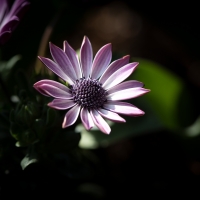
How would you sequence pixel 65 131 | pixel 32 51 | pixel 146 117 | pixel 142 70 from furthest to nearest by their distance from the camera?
pixel 32 51
pixel 146 117
pixel 142 70
pixel 65 131

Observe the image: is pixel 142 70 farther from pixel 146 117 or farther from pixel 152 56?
pixel 152 56

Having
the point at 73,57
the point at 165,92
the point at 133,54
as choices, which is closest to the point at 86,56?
the point at 73,57

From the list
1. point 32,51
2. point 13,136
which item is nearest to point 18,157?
point 13,136

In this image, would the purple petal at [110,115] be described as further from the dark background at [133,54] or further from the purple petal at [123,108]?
the dark background at [133,54]

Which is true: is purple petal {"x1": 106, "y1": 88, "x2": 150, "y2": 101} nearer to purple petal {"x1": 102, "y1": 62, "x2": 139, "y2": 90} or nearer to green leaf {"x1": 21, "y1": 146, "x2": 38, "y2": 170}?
purple petal {"x1": 102, "y1": 62, "x2": 139, "y2": 90}

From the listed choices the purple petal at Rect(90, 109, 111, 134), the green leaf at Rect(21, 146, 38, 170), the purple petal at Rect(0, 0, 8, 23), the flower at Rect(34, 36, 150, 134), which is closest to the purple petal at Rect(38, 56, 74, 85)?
the flower at Rect(34, 36, 150, 134)
